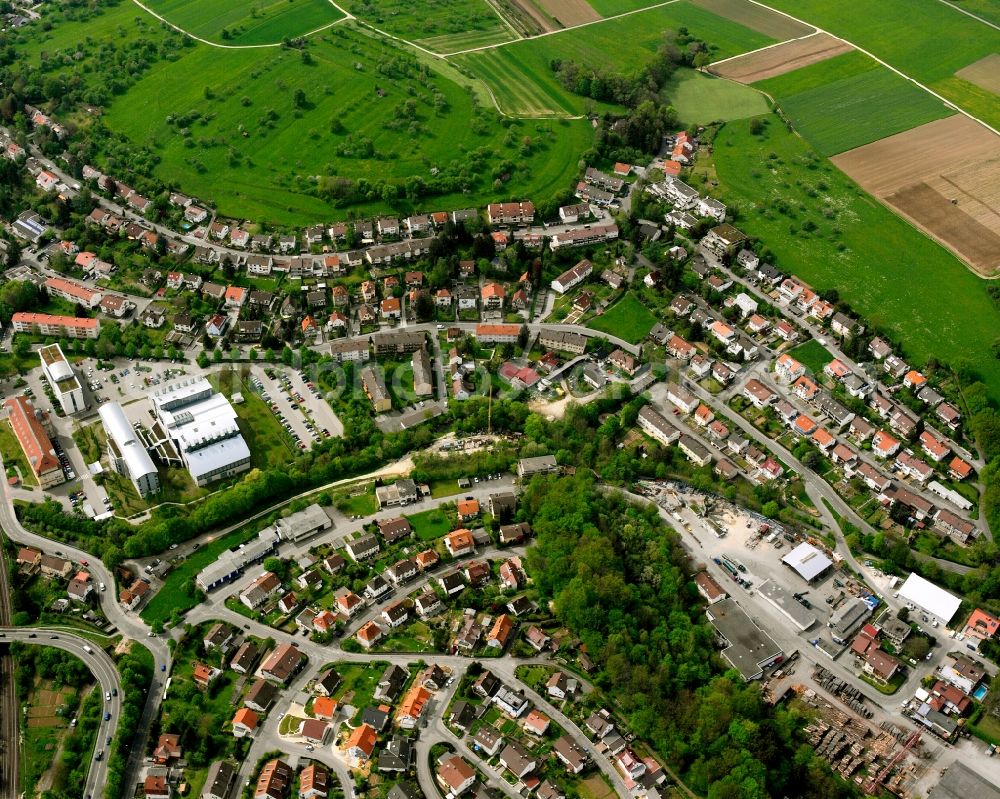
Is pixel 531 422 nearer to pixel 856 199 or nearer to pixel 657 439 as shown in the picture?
pixel 657 439

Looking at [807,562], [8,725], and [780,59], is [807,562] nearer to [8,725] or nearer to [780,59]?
[8,725]

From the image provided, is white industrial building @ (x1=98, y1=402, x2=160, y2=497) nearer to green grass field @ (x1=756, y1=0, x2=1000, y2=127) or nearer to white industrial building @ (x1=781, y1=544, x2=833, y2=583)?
white industrial building @ (x1=781, y1=544, x2=833, y2=583)

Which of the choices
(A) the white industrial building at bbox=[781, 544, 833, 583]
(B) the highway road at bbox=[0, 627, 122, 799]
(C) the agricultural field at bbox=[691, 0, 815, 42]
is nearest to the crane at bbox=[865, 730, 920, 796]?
(A) the white industrial building at bbox=[781, 544, 833, 583]

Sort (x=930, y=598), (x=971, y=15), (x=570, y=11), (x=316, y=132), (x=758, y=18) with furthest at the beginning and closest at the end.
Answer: (x=971, y=15) → (x=570, y=11) → (x=758, y=18) → (x=316, y=132) → (x=930, y=598)

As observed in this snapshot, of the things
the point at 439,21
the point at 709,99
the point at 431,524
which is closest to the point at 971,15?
the point at 709,99

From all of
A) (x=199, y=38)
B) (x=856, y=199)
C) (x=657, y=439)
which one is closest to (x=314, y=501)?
(x=657, y=439)

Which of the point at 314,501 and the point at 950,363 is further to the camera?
the point at 950,363
